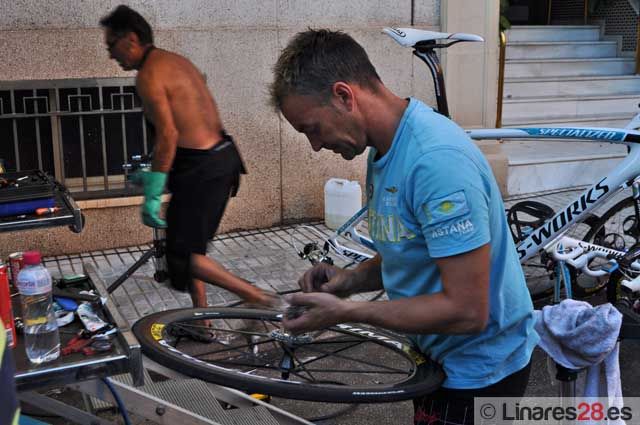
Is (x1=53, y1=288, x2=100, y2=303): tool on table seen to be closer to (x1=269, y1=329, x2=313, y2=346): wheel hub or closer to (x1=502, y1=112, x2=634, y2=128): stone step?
(x1=269, y1=329, x2=313, y2=346): wheel hub

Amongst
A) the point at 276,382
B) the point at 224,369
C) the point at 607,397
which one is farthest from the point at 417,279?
the point at 607,397

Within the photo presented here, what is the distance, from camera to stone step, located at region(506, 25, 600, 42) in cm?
1135

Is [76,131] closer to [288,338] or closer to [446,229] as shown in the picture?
[288,338]

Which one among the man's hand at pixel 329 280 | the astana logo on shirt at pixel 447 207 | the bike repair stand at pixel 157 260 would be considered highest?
the astana logo on shirt at pixel 447 207

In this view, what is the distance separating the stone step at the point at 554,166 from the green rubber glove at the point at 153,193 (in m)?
4.95

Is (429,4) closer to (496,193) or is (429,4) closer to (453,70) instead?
(453,70)

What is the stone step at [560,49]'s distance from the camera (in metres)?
10.9

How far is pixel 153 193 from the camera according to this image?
4.86 m

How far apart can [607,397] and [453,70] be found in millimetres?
5890

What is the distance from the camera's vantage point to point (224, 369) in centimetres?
237

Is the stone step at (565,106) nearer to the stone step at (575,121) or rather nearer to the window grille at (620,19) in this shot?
the stone step at (575,121)

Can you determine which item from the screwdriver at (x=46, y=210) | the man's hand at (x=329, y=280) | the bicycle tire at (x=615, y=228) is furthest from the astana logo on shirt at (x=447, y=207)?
the bicycle tire at (x=615, y=228)

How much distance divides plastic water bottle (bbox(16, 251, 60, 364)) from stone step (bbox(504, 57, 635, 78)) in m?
8.90

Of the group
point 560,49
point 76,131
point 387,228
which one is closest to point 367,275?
point 387,228
